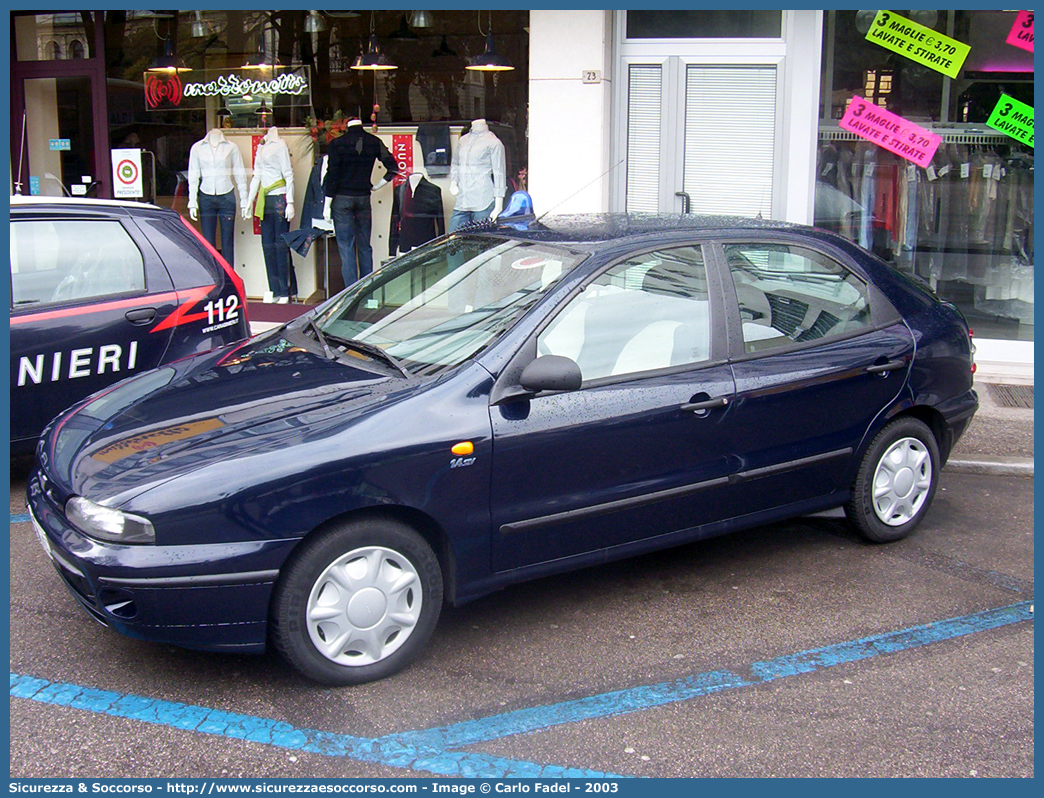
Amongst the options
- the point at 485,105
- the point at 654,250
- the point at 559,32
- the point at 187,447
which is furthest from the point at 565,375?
the point at 485,105

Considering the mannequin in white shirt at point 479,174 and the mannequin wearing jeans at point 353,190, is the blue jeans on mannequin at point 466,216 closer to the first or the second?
the mannequin in white shirt at point 479,174

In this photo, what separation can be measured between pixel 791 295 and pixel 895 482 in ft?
3.52

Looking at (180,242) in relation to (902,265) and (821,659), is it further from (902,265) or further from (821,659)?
(902,265)

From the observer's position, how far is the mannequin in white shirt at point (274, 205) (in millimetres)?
10859

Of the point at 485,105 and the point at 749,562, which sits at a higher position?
the point at 485,105

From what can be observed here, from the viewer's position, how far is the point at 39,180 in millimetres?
12125

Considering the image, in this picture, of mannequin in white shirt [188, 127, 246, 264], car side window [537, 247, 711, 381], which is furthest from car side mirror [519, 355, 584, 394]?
mannequin in white shirt [188, 127, 246, 264]

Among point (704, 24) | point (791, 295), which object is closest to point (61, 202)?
point (791, 295)

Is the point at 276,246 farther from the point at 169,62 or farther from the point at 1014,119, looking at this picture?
the point at 1014,119

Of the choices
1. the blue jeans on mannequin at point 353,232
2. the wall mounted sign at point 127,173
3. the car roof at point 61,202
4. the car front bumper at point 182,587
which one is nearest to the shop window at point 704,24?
the blue jeans on mannequin at point 353,232

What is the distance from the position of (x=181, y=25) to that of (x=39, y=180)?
2.57m

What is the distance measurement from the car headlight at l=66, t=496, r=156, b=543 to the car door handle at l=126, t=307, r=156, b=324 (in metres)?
2.47

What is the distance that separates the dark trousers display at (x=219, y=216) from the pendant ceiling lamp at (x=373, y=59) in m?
1.92

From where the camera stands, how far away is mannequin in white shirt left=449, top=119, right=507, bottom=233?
1008cm
